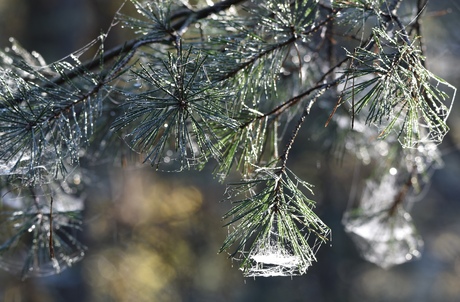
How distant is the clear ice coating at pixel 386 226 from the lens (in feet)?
6.50

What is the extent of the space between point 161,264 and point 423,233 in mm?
2999

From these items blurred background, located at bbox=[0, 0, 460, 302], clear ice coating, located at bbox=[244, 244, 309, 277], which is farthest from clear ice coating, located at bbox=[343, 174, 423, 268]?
blurred background, located at bbox=[0, 0, 460, 302]

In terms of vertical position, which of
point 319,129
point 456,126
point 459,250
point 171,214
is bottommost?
point 459,250

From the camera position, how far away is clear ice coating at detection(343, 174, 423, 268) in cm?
198

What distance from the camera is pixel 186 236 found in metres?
6.13

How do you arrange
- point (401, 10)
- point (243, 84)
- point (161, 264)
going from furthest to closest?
1. point (161, 264)
2. point (401, 10)
3. point (243, 84)

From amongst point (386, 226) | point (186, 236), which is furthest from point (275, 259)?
point (186, 236)

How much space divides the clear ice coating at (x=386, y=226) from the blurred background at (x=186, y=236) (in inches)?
129

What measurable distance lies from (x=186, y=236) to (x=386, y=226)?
14.1 ft

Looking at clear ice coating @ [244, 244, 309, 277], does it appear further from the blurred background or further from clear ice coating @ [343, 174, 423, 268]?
the blurred background

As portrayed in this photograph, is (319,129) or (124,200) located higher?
(319,129)

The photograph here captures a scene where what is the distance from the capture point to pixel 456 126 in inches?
223

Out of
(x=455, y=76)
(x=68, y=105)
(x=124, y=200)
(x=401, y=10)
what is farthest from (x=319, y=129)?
(x=124, y=200)

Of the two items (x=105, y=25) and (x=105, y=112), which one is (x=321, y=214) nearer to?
(x=105, y=25)
